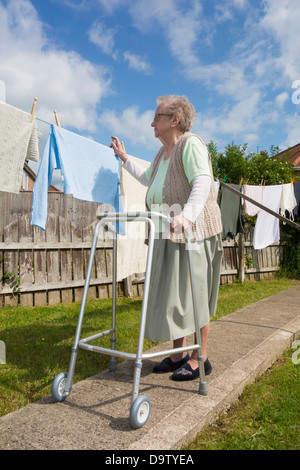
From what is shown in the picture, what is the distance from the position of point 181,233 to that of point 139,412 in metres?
1.00

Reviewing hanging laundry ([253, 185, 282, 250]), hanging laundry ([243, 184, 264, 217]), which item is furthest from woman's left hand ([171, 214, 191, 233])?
hanging laundry ([253, 185, 282, 250])

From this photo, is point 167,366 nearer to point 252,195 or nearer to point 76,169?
point 76,169

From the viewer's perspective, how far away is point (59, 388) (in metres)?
2.15

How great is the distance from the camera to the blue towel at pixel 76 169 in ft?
9.23

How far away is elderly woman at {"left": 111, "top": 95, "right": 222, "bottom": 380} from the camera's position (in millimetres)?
2281

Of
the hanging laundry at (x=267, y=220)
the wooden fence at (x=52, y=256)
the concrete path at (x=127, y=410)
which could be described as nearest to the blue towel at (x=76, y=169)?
the concrete path at (x=127, y=410)

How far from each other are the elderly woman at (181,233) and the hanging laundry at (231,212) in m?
4.80

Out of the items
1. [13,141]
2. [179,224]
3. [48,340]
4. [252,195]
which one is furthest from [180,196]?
[252,195]

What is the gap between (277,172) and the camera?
10.6m

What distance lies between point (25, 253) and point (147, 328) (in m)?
3.76

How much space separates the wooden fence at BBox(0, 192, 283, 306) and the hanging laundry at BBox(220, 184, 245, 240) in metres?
2.07

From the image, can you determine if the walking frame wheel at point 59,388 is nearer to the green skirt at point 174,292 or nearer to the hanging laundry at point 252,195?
the green skirt at point 174,292

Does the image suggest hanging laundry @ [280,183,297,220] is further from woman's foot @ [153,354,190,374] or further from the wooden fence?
woman's foot @ [153,354,190,374]
